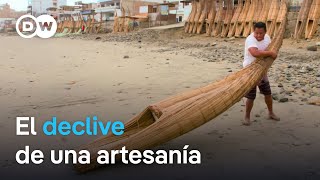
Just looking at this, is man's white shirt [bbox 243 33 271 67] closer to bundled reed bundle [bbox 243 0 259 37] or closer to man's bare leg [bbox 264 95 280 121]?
man's bare leg [bbox 264 95 280 121]

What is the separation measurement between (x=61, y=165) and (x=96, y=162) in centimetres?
40

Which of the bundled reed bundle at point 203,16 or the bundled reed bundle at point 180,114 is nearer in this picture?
the bundled reed bundle at point 180,114

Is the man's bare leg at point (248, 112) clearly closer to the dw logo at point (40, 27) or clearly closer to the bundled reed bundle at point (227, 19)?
the bundled reed bundle at point (227, 19)

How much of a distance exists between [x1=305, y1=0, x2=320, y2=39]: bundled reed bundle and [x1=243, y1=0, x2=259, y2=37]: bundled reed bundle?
335cm

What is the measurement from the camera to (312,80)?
20.6ft

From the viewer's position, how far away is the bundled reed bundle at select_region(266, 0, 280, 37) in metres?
14.6

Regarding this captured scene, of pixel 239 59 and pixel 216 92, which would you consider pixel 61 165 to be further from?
pixel 239 59

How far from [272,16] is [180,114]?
1317 cm

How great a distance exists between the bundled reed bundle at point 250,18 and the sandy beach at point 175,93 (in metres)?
7.10

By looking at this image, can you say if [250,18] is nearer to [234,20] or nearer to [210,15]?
[234,20]

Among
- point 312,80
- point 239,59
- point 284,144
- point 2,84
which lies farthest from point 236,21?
point 284,144

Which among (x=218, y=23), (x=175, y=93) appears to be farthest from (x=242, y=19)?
(x=175, y=93)

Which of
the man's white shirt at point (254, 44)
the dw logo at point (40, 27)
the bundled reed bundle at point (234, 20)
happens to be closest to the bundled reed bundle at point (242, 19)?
the bundled reed bundle at point (234, 20)

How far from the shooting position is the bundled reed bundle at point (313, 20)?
42.6 feet
